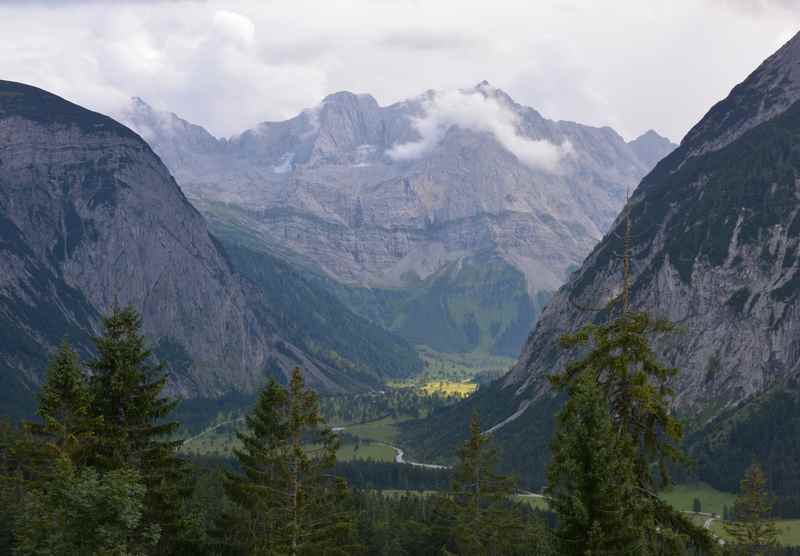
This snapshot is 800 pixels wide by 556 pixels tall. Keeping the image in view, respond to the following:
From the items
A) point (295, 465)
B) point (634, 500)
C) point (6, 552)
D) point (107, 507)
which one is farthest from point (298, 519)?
point (6, 552)

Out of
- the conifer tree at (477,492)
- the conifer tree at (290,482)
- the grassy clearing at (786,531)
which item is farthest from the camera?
the grassy clearing at (786,531)

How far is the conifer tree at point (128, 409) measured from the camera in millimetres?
51719

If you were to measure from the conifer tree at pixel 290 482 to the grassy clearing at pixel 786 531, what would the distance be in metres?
124

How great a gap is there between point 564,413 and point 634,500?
4542mm

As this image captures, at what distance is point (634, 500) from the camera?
38.0 meters

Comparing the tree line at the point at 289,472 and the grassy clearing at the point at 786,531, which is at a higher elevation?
the tree line at the point at 289,472

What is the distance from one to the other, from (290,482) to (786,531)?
161m

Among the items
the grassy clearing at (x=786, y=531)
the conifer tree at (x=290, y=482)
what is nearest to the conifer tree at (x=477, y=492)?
the conifer tree at (x=290, y=482)

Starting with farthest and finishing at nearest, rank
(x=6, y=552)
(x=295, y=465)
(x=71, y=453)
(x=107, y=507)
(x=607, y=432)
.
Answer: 1. (x=6, y=552)
2. (x=295, y=465)
3. (x=71, y=453)
4. (x=107, y=507)
5. (x=607, y=432)

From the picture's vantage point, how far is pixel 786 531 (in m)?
186

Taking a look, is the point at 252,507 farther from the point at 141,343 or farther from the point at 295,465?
the point at 141,343

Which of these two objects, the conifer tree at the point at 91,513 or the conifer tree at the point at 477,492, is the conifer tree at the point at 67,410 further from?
the conifer tree at the point at 477,492

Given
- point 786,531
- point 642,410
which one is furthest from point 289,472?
point 786,531

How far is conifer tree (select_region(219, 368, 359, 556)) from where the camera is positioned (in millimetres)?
54219
